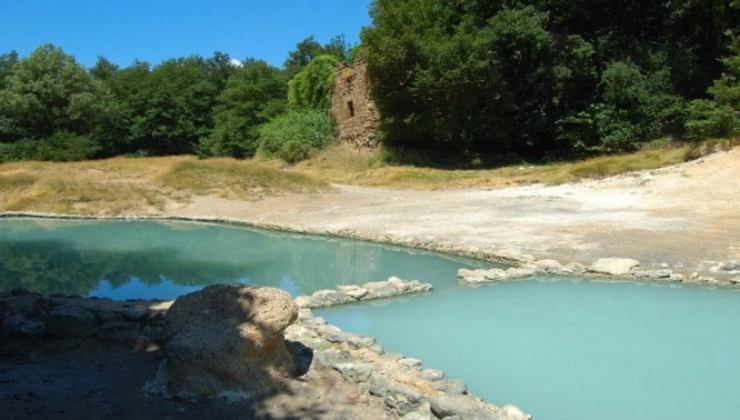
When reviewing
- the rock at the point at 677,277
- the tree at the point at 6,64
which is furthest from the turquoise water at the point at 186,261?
the tree at the point at 6,64

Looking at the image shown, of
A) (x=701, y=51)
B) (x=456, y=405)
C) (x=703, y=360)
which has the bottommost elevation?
(x=703, y=360)

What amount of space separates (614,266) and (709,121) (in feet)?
39.2

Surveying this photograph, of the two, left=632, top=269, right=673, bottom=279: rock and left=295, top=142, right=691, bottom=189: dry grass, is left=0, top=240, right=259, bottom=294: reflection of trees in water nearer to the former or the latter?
left=632, top=269, right=673, bottom=279: rock

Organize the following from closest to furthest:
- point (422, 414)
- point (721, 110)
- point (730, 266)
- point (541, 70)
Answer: point (422, 414), point (730, 266), point (721, 110), point (541, 70)

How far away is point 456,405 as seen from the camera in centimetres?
462

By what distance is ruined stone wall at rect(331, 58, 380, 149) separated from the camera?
28.3 meters

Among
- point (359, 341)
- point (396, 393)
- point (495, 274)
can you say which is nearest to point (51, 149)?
point (495, 274)

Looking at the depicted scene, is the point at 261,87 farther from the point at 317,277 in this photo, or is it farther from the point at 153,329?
the point at 153,329

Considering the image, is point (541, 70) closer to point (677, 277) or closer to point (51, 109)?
point (677, 277)

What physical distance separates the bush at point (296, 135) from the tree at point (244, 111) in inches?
153

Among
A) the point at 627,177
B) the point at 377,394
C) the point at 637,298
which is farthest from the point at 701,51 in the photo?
the point at 377,394

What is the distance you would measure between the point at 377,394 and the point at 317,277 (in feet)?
18.6

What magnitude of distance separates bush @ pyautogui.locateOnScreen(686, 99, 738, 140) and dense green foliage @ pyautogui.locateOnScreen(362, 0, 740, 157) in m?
2.04

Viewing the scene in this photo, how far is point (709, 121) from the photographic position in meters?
18.6
